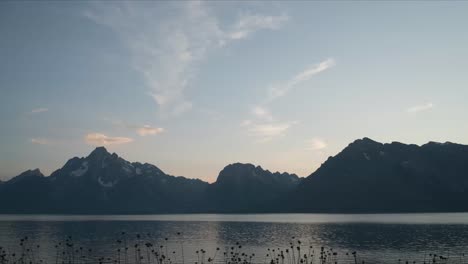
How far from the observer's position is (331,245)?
115438 millimetres

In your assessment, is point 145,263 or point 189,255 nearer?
point 145,263

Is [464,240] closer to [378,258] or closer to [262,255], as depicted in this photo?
[378,258]

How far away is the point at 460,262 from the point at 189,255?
53121 mm

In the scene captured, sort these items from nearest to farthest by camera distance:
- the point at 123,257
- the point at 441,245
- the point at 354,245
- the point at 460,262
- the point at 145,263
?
the point at 460,262 < the point at 145,263 < the point at 123,257 < the point at 441,245 < the point at 354,245

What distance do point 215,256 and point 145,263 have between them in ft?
55.4

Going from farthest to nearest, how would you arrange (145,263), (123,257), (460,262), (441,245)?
(441,245) < (123,257) < (145,263) < (460,262)

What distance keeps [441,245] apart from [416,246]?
5.76 m

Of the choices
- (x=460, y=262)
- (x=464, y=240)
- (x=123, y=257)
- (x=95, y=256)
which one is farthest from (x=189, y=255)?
(x=464, y=240)

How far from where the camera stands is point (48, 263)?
271ft

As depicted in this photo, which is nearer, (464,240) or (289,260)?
(289,260)

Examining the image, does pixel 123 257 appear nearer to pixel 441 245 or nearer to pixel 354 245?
pixel 354 245

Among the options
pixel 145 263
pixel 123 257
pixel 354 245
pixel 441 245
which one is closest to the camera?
pixel 145 263

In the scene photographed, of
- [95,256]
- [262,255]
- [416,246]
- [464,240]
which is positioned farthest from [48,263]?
[464,240]

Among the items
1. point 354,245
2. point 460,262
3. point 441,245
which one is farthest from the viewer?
point 354,245
